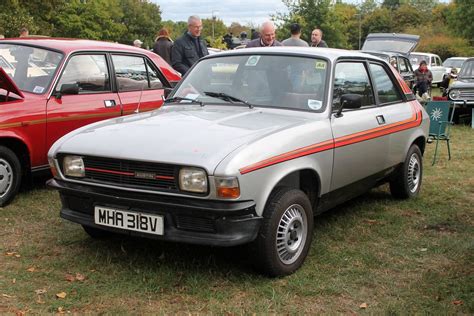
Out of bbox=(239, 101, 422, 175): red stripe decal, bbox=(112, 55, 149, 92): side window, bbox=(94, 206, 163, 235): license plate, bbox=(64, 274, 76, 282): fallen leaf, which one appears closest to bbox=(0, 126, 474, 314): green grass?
bbox=(64, 274, 76, 282): fallen leaf

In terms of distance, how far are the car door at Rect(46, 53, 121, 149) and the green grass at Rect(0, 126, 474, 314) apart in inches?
37.6

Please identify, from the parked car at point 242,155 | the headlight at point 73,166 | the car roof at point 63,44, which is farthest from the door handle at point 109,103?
the headlight at point 73,166

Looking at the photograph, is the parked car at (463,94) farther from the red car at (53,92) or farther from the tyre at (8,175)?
the tyre at (8,175)

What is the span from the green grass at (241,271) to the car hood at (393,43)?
46.6ft

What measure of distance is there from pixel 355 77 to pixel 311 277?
2102mm

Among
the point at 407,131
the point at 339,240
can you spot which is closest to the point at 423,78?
the point at 407,131

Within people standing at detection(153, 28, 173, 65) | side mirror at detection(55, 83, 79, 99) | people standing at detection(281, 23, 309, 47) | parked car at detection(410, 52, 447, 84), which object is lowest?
parked car at detection(410, 52, 447, 84)

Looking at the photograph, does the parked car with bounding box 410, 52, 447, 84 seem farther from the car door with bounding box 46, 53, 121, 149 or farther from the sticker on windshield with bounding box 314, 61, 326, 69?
the sticker on windshield with bounding box 314, 61, 326, 69

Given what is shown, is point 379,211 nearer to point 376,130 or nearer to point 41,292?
point 376,130

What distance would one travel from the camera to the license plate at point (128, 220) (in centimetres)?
375

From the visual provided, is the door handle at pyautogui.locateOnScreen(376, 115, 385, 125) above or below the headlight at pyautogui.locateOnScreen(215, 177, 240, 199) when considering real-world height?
above

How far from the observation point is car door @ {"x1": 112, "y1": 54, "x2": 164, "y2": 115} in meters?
6.87

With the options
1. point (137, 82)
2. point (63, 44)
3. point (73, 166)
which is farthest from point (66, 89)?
point (73, 166)

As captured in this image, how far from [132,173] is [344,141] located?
6.14ft
